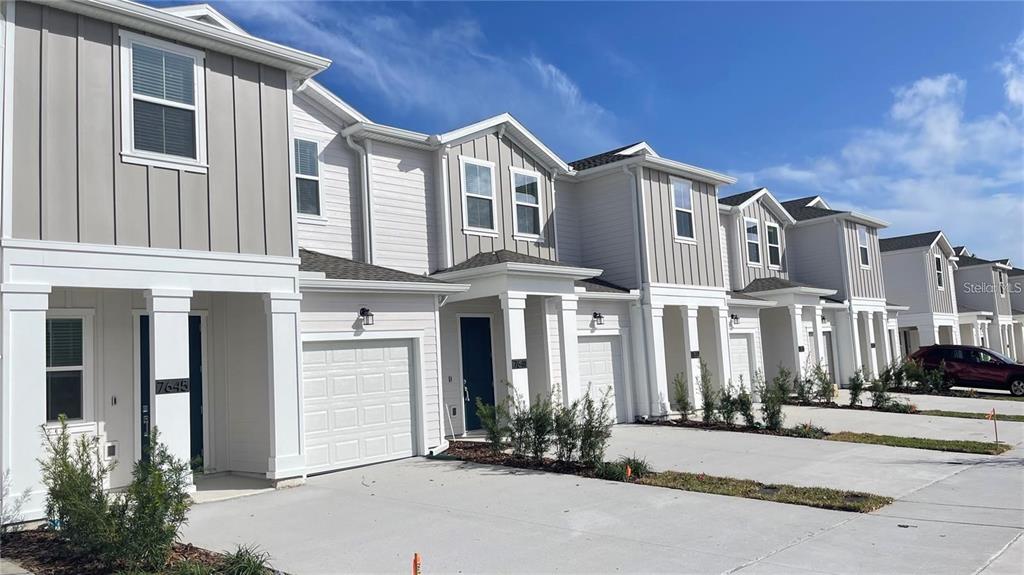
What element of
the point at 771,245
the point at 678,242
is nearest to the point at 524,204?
the point at 678,242

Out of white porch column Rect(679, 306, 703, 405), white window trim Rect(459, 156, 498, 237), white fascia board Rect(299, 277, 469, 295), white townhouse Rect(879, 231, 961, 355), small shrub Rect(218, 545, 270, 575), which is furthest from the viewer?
white townhouse Rect(879, 231, 961, 355)

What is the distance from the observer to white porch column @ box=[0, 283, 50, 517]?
308 inches

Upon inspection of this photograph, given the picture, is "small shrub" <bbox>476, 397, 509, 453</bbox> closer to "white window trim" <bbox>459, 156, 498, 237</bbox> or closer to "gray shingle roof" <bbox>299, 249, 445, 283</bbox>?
"gray shingle roof" <bbox>299, 249, 445, 283</bbox>

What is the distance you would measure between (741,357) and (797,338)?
9.08 ft

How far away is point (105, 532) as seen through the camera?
6.27 meters

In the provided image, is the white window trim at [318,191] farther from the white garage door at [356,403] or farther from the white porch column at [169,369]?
the white porch column at [169,369]

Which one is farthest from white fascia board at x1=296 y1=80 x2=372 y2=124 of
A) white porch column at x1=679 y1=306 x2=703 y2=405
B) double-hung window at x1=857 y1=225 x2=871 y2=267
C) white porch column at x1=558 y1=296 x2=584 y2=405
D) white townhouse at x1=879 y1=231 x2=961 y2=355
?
white townhouse at x1=879 y1=231 x2=961 y2=355

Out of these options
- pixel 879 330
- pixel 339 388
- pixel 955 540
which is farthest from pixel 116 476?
pixel 879 330

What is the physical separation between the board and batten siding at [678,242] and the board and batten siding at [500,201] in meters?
2.45

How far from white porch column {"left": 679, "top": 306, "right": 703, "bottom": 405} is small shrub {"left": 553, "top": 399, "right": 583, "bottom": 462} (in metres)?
7.41

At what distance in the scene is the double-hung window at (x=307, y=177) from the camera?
43.1 ft

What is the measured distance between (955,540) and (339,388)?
8.30 metres

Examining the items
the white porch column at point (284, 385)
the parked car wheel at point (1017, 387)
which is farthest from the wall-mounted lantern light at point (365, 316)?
the parked car wheel at point (1017, 387)

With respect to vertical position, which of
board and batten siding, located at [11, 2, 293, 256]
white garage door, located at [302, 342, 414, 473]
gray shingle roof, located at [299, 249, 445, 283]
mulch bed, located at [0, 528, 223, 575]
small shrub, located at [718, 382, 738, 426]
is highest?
board and batten siding, located at [11, 2, 293, 256]
